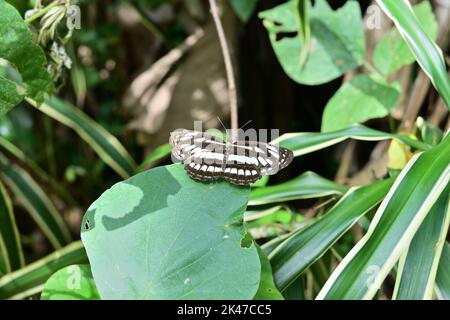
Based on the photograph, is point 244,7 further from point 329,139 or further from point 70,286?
point 70,286

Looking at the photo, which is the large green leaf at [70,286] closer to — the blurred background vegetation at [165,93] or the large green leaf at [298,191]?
the large green leaf at [298,191]

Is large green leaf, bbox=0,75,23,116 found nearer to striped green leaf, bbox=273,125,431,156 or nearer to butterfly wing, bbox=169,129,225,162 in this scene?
butterfly wing, bbox=169,129,225,162

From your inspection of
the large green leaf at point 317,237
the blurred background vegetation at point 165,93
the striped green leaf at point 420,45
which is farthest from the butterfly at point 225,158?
the blurred background vegetation at point 165,93

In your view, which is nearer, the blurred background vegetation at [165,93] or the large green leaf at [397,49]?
the large green leaf at [397,49]

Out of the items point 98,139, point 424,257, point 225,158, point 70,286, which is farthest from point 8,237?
point 424,257

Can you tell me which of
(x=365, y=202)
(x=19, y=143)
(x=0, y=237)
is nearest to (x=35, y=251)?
(x=19, y=143)

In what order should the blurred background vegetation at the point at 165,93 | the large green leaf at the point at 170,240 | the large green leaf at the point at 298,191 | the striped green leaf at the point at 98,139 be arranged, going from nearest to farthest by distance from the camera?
the large green leaf at the point at 170,240 → the large green leaf at the point at 298,191 → the striped green leaf at the point at 98,139 → the blurred background vegetation at the point at 165,93
